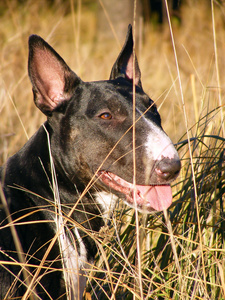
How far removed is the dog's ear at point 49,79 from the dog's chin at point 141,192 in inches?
25.8

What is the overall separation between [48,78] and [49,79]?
0.01 m

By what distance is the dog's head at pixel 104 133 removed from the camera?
8.59 ft

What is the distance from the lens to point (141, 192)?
2746mm

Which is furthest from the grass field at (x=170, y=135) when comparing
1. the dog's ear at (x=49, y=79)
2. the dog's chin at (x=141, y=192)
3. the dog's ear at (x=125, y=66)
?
the dog's ear at (x=125, y=66)

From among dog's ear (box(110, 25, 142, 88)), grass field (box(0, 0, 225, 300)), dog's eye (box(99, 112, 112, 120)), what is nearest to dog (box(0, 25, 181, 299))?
dog's eye (box(99, 112, 112, 120))

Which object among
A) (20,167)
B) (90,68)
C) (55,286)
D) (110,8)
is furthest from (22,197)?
(110,8)

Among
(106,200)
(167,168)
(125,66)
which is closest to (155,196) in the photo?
(167,168)

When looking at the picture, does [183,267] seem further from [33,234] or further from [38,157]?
[38,157]

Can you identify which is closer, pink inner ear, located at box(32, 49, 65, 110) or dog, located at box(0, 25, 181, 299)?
dog, located at box(0, 25, 181, 299)

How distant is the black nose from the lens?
2.51m

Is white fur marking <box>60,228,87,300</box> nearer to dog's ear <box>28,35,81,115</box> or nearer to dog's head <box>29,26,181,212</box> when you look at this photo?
dog's head <box>29,26,181,212</box>

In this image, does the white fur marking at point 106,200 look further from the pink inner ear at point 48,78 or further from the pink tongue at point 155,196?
the pink inner ear at point 48,78

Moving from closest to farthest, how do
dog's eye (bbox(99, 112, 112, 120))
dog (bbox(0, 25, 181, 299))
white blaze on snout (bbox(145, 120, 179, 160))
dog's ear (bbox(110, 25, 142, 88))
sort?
white blaze on snout (bbox(145, 120, 179, 160)), dog (bbox(0, 25, 181, 299)), dog's eye (bbox(99, 112, 112, 120)), dog's ear (bbox(110, 25, 142, 88))

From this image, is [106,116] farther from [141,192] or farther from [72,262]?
[72,262]
